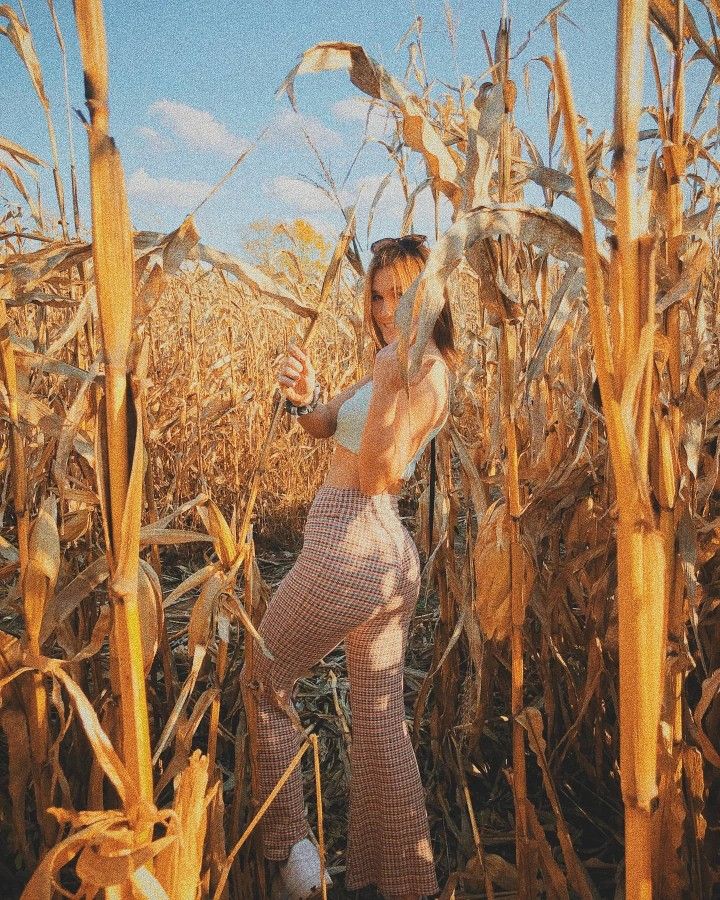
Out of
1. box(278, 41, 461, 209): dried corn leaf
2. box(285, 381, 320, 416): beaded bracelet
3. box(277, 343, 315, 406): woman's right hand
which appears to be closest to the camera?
box(278, 41, 461, 209): dried corn leaf

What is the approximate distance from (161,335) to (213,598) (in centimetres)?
331

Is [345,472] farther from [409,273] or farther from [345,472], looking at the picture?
[409,273]

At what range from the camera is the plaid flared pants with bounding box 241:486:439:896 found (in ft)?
4.44

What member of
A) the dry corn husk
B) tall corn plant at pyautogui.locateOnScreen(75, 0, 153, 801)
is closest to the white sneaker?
the dry corn husk

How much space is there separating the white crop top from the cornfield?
0.40ft

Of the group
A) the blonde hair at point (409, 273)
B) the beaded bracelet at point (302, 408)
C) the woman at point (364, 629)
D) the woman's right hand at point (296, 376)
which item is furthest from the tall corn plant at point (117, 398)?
the beaded bracelet at point (302, 408)

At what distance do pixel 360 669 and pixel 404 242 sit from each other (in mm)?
921

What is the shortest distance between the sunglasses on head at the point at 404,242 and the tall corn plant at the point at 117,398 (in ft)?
3.33

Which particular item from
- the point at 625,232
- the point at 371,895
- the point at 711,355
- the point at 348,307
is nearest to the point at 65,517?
the point at 371,895

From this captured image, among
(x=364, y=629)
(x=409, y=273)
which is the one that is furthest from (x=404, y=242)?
(x=364, y=629)

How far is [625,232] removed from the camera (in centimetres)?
51

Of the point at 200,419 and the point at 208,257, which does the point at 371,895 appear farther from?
the point at 208,257

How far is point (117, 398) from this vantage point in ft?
1.80

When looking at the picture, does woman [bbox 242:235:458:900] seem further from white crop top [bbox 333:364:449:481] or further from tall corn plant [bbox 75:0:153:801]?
tall corn plant [bbox 75:0:153:801]
